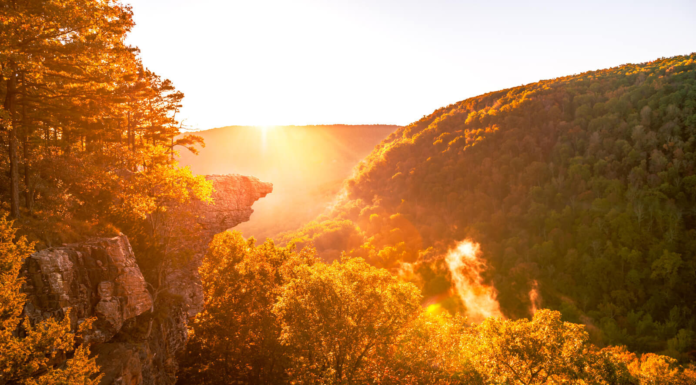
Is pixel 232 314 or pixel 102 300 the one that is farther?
pixel 232 314

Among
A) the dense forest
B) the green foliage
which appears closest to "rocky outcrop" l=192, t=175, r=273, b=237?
the dense forest

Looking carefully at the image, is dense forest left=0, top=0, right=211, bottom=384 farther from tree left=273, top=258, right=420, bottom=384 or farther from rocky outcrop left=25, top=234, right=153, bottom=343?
tree left=273, top=258, right=420, bottom=384

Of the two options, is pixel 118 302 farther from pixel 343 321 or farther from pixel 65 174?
pixel 343 321

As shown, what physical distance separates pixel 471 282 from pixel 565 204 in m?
40.5

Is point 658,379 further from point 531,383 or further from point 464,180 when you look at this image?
point 464,180

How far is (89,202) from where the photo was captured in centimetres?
2517

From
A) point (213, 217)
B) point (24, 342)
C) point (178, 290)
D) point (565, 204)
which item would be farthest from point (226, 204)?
point (565, 204)

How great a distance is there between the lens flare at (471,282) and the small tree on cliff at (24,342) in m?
96.8

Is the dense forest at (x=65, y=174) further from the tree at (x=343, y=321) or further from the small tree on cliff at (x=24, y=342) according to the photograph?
the tree at (x=343, y=321)

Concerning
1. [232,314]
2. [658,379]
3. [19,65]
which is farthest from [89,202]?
[658,379]

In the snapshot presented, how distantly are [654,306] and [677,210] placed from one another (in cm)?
2900

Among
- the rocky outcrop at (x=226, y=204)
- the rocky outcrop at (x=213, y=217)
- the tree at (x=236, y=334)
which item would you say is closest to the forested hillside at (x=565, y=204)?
the tree at (x=236, y=334)

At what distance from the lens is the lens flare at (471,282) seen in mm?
102688

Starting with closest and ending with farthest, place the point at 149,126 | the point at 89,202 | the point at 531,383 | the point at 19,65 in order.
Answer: the point at 19,65 → the point at 89,202 → the point at 531,383 → the point at 149,126
